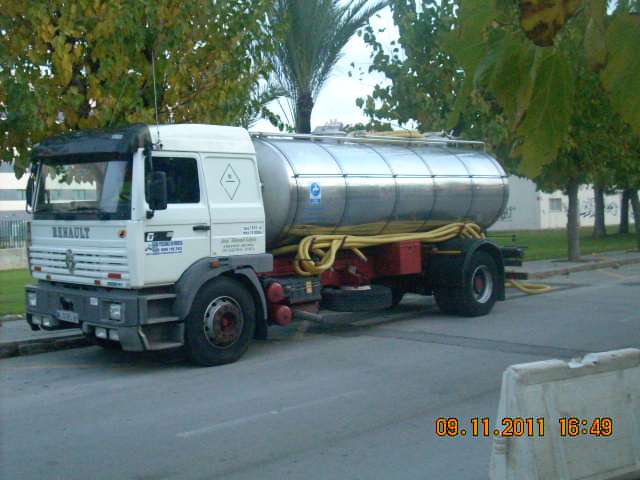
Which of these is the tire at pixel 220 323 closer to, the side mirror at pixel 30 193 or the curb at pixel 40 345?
the curb at pixel 40 345

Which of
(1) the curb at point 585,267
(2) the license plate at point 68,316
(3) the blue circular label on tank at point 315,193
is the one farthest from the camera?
(1) the curb at point 585,267

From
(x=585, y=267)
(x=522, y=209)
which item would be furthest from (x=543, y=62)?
(x=522, y=209)

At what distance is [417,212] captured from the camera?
13859mm

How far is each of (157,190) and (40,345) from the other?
3569 mm

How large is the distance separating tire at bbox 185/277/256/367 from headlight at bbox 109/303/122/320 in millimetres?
828

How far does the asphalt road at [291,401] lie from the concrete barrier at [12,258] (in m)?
16.4

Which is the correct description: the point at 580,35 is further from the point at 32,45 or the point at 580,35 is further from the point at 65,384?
the point at 32,45

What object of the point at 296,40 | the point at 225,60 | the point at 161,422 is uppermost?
the point at 296,40

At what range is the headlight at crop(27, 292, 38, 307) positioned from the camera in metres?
11.1

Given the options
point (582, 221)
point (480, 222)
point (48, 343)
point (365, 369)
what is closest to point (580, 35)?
point (365, 369)

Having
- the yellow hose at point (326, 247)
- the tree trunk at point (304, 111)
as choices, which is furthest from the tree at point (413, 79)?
the yellow hose at point (326, 247)

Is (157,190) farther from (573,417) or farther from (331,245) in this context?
(573,417)

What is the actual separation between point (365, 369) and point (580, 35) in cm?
720

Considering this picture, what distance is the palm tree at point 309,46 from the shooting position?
1723 cm
